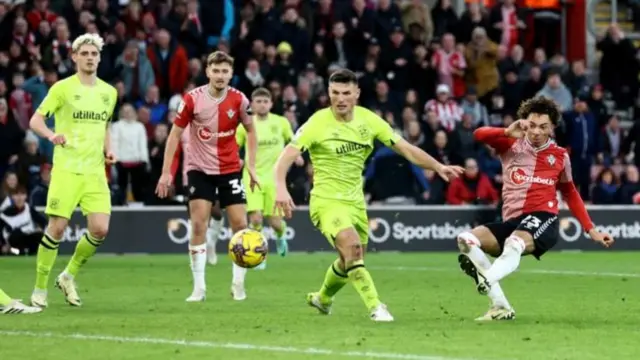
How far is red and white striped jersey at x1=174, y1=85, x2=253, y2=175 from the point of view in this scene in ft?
51.4

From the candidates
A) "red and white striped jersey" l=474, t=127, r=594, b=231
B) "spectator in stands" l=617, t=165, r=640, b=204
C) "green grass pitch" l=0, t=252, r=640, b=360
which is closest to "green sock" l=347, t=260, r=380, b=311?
"green grass pitch" l=0, t=252, r=640, b=360

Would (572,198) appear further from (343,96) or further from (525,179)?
(343,96)

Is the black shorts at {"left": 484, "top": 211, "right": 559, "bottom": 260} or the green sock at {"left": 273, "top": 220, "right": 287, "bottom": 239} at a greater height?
the black shorts at {"left": 484, "top": 211, "right": 559, "bottom": 260}

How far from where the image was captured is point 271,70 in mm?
28141

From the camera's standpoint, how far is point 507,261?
12906 mm

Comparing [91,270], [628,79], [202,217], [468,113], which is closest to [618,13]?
[628,79]

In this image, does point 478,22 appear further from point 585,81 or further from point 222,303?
point 222,303

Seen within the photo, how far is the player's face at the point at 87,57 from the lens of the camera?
14.7m

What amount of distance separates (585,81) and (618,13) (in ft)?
14.5

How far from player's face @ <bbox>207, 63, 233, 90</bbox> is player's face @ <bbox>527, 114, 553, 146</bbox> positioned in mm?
3476

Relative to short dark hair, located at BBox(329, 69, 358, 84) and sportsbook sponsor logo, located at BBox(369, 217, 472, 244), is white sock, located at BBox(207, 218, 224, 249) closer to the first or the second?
sportsbook sponsor logo, located at BBox(369, 217, 472, 244)

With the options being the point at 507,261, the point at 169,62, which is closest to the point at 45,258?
the point at 507,261

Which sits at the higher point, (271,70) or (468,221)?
(271,70)

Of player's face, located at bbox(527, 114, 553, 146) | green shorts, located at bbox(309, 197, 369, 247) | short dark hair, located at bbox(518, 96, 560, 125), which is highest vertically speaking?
short dark hair, located at bbox(518, 96, 560, 125)
